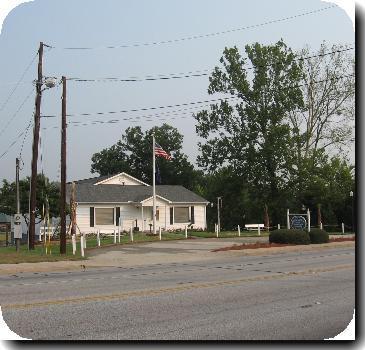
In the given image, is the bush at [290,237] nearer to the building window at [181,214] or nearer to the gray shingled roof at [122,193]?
the gray shingled roof at [122,193]

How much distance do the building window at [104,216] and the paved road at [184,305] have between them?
26.8m

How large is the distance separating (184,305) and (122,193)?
35.6 metres

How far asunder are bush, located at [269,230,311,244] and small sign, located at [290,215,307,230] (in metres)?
1.64

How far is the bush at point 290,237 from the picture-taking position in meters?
28.1

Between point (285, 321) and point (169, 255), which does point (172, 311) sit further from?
point (169, 255)

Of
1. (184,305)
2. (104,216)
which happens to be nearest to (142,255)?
(184,305)

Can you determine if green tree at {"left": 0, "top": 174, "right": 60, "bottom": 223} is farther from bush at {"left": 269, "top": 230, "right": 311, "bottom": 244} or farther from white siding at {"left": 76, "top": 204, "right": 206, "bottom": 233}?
bush at {"left": 269, "top": 230, "right": 311, "bottom": 244}

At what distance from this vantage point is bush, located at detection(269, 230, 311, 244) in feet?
92.3

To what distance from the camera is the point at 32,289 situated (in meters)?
12.4

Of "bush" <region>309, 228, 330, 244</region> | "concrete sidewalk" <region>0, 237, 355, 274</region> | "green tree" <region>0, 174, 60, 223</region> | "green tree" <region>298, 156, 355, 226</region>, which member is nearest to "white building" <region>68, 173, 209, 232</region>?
"green tree" <region>0, 174, 60, 223</region>

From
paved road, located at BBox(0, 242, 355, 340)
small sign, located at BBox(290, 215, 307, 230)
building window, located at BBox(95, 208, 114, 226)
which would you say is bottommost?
paved road, located at BBox(0, 242, 355, 340)

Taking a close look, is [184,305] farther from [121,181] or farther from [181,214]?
[121,181]

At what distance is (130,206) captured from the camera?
44.4 meters

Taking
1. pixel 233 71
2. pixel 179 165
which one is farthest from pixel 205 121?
pixel 179 165
